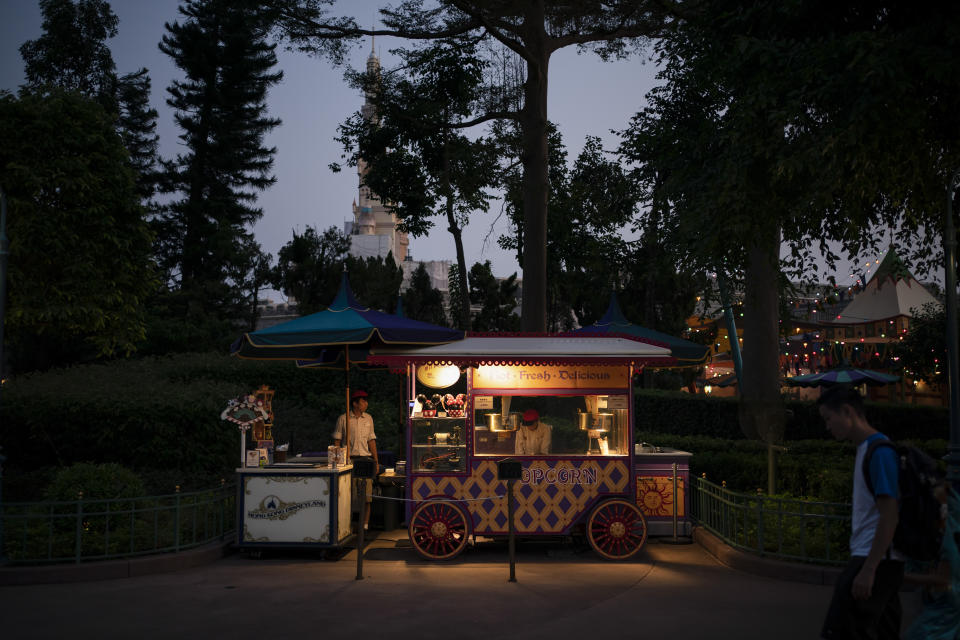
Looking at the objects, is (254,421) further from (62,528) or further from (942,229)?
(942,229)

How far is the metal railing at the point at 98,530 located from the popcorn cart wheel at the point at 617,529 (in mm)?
4876

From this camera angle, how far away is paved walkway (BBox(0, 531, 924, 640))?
7.05 metres

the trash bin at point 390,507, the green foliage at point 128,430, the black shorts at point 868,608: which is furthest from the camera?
the green foliage at point 128,430

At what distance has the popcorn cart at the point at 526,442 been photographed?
10.3m

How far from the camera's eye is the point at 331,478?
33.4ft

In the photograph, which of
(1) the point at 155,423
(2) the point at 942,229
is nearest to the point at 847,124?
(2) the point at 942,229

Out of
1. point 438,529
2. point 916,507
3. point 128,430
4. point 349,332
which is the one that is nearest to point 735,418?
point 438,529

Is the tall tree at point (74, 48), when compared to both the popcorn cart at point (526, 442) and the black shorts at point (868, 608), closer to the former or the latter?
the popcorn cart at point (526, 442)

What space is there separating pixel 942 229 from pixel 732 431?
44.0 ft

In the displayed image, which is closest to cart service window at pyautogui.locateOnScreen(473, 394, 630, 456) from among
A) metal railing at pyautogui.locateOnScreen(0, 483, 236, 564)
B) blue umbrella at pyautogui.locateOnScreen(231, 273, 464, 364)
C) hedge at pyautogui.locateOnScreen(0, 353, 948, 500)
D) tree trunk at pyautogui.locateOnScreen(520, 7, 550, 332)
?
blue umbrella at pyautogui.locateOnScreen(231, 273, 464, 364)

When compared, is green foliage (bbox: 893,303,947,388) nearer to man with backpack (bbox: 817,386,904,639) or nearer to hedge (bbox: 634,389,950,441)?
hedge (bbox: 634,389,950,441)

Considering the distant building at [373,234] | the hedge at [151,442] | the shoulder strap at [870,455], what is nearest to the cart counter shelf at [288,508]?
the hedge at [151,442]

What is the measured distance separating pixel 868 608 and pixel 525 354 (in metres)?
6.08

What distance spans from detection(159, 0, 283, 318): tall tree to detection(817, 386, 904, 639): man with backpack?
128 ft
